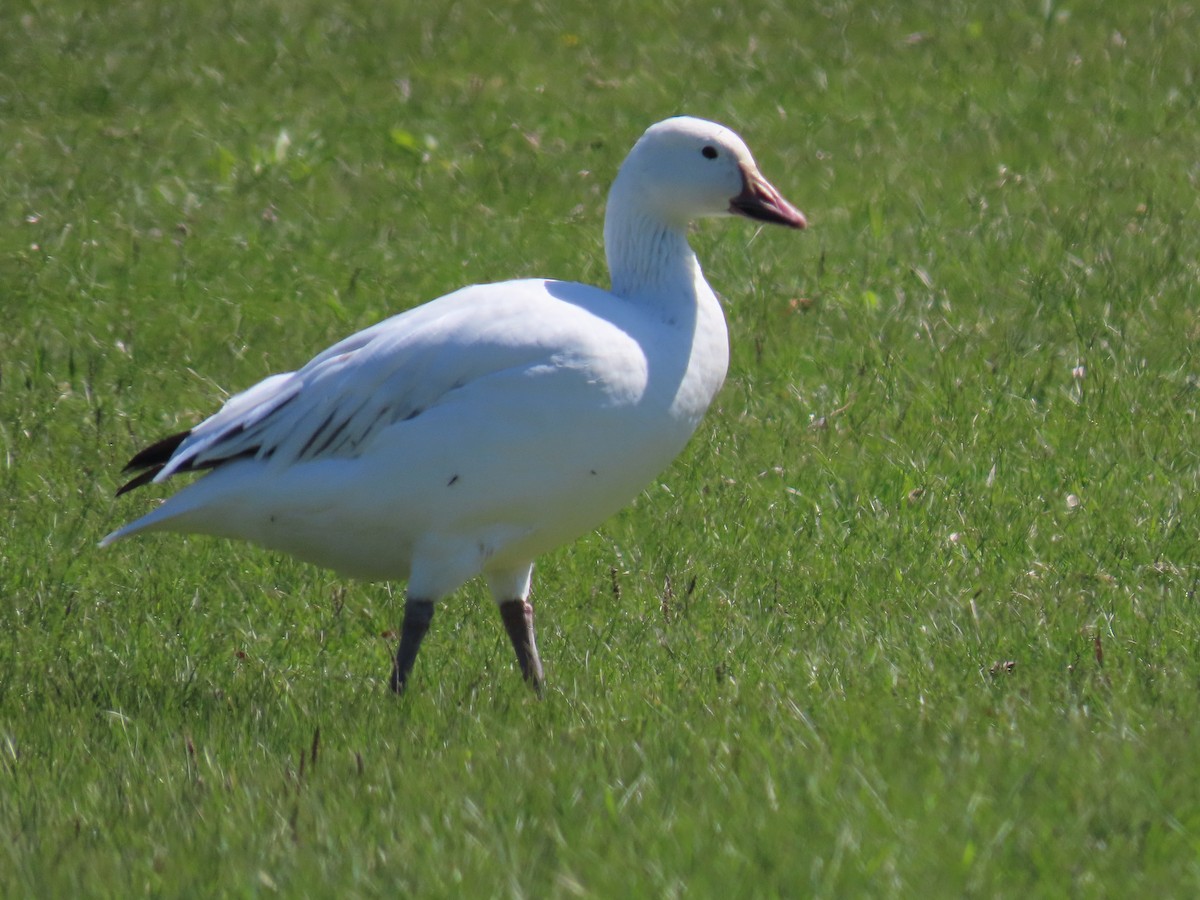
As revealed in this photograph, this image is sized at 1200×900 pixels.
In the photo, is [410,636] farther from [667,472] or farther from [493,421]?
[667,472]

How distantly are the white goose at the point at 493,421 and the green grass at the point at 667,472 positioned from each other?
0.42 metres

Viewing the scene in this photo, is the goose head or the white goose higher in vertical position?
the goose head

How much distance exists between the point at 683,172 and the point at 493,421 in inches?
40.3

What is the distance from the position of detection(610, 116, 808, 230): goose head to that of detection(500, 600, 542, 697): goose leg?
1186 mm

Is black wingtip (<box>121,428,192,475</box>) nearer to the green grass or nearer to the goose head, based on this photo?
the green grass

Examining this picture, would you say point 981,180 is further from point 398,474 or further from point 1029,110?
point 398,474

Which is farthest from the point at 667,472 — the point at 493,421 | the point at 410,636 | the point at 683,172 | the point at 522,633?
the point at 493,421

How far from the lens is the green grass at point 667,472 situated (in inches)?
142

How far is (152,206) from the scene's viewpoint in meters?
9.20

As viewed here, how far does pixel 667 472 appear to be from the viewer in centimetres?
667

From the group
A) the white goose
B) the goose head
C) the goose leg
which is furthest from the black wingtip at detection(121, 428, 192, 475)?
the goose head

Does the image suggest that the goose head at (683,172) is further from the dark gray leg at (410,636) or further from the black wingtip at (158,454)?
the black wingtip at (158,454)

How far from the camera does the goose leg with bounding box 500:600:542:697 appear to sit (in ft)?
16.7

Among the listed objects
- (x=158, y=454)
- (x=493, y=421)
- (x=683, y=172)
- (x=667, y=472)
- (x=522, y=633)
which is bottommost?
(x=667, y=472)
